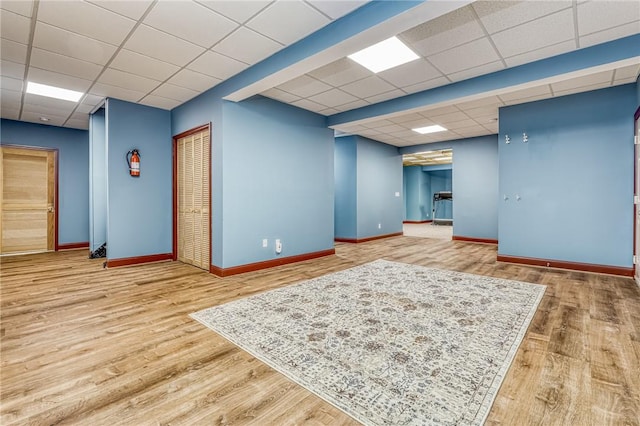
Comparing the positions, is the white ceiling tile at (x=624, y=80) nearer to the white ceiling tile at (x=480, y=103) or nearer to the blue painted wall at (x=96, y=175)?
the white ceiling tile at (x=480, y=103)

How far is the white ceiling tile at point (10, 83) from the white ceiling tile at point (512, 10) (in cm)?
558

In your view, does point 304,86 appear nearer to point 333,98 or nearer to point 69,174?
point 333,98

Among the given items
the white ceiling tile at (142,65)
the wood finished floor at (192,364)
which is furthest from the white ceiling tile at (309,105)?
the wood finished floor at (192,364)

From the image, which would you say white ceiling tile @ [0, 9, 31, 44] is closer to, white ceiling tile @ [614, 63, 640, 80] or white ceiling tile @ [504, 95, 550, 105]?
white ceiling tile @ [504, 95, 550, 105]

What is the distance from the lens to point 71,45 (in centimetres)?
308

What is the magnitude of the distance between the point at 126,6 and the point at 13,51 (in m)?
1.82

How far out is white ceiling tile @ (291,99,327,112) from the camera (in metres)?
4.96

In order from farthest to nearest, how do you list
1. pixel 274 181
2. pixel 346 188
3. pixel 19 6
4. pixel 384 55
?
pixel 346 188, pixel 274 181, pixel 384 55, pixel 19 6

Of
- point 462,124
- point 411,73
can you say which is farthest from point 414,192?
point 411,73

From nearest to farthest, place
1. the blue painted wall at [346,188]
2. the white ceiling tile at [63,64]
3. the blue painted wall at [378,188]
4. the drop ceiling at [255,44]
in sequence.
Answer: the drop ceiling at [255,44] → the white ceiling tile at [63,64] → the blue painted wall at [346,188] → the blue painted wall at [378,188]

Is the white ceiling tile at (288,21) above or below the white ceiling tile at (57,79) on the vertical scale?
below

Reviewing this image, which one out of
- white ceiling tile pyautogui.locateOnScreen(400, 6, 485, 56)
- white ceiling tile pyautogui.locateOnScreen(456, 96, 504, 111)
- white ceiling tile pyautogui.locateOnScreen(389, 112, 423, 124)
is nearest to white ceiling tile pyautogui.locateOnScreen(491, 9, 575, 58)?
white ceiling tile pyautogui.locateOnScreen(400, 6, 485, 56)

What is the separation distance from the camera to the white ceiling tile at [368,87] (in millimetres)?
4050

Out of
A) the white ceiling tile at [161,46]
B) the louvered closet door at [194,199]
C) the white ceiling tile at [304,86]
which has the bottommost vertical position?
the louvered closet door at [194,199]
